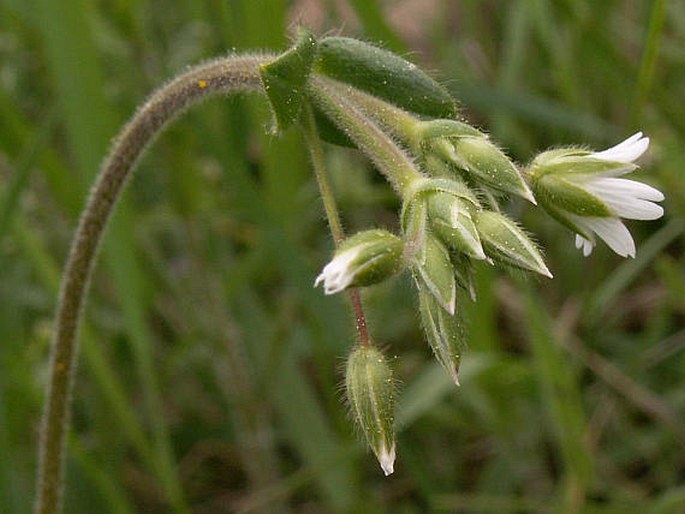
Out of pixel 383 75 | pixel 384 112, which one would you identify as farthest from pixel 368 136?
pixel 383 75

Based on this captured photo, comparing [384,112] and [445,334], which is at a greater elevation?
[384,112]

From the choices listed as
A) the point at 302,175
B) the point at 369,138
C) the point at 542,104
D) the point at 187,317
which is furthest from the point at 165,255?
the point at 369,138

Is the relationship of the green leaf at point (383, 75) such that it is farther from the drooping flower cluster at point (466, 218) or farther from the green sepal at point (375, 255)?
the green sepal at point (375, 255)

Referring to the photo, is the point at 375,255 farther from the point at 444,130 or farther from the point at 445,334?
the point at 444,130

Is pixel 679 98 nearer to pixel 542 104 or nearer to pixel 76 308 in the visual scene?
pixel 542 104

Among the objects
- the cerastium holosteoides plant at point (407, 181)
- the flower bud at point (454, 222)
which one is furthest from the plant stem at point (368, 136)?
the flower bud at point (454, 222)

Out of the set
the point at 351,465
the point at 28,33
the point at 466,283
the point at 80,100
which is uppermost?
the point at 28,33
